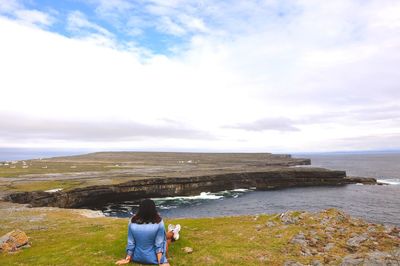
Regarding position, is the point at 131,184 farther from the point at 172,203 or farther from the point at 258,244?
the point at 258,244

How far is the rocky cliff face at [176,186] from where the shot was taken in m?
→ 69.1

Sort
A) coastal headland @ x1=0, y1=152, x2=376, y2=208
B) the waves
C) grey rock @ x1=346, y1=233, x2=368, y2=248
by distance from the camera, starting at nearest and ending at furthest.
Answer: grey rock @ x1=346, y1=233, x2=368, y2=248 → coastal headland @ x1=0, y1=152, x2=376, y2=208 → the waves

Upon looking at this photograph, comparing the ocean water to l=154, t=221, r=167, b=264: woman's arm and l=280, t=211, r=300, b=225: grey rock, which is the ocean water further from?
l=154, t=221, r=167, b=264: woman's arm

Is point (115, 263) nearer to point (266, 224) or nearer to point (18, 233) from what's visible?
point (18, 233)

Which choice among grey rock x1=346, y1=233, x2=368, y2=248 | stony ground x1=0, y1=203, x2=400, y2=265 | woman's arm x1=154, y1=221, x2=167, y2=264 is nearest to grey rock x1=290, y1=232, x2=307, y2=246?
stony ground x1=0, y1=203, x2=400, y2=265

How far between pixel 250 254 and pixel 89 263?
26.9 ft

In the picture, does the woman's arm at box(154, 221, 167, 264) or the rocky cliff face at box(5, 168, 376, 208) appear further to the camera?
the rocky cliff face at box(5, 168, 376, 208)

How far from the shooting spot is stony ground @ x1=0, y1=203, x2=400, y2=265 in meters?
16.0

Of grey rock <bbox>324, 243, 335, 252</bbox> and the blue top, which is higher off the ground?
the blue top

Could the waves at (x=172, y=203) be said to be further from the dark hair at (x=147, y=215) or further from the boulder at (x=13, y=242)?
the dark hair at (x=147, y=215)

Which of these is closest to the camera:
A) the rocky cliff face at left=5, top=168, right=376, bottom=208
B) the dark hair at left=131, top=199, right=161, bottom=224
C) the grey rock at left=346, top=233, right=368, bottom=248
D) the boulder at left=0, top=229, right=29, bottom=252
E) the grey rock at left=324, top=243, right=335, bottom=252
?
the dark hair at left=131, top=199, right=161, bottom=224

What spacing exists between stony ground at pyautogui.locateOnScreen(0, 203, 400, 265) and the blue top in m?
1.57

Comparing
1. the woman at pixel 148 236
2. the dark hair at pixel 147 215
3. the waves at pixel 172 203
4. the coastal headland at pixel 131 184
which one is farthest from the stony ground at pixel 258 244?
the coastal headland at pixel 131 184

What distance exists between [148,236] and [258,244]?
7510 mm
